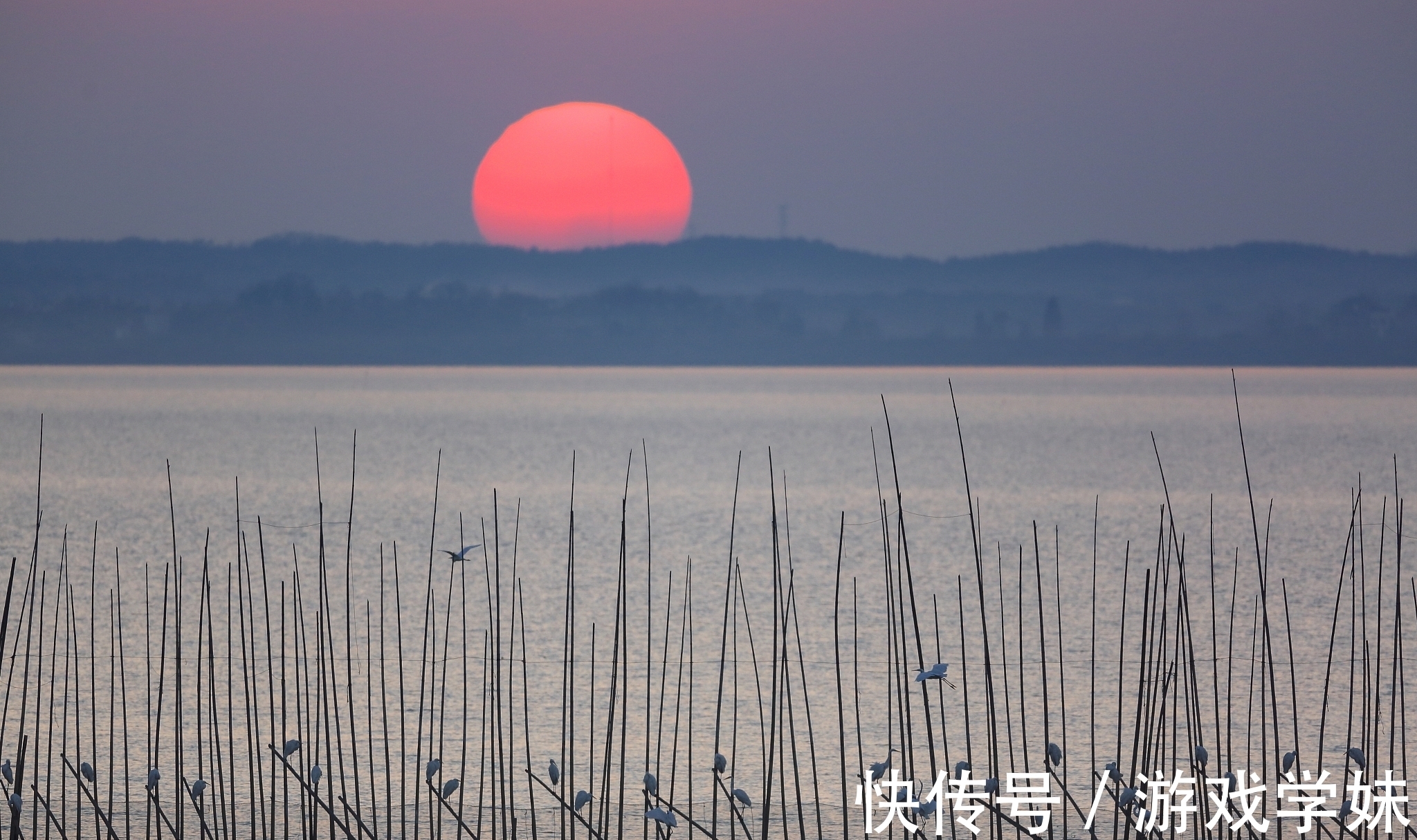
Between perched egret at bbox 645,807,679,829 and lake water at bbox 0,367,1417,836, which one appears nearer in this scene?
perched egret at bbox 645,807,679,829

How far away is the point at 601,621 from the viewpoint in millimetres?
7859

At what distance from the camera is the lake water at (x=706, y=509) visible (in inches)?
263

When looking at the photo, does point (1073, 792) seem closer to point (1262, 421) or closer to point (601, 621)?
point (601, 621)

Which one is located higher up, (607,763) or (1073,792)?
(607,763)

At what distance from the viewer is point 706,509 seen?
15562mm

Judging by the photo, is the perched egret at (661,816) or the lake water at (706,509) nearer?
the perched egret at (661,816)

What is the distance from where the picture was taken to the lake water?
667 centimetres

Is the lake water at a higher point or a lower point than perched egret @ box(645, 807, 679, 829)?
lower

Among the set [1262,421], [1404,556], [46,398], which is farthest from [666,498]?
[46,398]

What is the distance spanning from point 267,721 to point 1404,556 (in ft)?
26.2

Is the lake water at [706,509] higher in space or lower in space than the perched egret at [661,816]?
lower

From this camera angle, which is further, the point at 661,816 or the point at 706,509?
the point at 706,509

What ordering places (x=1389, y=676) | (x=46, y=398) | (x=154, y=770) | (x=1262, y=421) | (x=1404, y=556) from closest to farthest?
(x=154, y=770) < (x=1389, y=676) < (x=1404, y=556) < (x=1262, y=421) < (x=46, y=398)

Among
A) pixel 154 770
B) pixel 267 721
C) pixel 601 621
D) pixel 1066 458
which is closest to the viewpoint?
pixel 154 770
